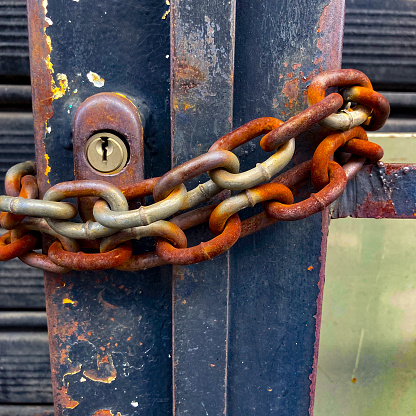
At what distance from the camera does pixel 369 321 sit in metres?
1.09

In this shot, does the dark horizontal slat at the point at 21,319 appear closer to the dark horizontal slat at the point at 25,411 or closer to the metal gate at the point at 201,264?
the dark horizontal slat at the point at 25,411

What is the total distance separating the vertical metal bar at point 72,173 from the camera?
431mm

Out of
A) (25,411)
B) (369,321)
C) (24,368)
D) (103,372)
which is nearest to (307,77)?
(103,372)

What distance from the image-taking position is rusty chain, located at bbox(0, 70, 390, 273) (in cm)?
38

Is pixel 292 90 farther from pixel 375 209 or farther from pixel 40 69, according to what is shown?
pixel 40 69

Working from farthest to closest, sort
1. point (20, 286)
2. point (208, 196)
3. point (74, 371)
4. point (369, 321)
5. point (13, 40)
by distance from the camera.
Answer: point (369, 321), point (20, 286), point (13, 40), point (74, 371), point (208, 196)

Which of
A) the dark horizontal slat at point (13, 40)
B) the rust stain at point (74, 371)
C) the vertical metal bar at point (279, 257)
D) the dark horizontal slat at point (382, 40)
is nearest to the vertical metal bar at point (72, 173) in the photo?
the rust stain at point (74, 371)

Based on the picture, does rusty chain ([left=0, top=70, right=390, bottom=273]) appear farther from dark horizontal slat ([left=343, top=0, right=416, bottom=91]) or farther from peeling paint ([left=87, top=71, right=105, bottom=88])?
dark horizontal slat ([left=343, top=0, right=416, bottom=91])

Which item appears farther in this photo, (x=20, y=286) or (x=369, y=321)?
(x=369, y=321)

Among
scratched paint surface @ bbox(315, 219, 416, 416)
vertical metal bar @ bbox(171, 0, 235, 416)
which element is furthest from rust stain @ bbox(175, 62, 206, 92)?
scratched paint surface @ bbox(315, 219, 416, 416)

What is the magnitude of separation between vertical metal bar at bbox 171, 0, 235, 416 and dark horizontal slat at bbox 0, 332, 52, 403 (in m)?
0.70

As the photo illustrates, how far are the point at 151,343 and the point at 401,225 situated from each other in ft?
2.78

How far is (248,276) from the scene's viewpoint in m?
0.49

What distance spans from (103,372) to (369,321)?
0.88m
